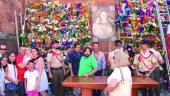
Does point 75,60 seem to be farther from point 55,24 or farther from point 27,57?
point 55,24

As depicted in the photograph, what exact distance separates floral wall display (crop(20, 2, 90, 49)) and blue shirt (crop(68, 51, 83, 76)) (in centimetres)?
245

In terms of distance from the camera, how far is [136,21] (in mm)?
13312

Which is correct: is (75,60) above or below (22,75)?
above

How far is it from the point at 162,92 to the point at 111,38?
2.86m

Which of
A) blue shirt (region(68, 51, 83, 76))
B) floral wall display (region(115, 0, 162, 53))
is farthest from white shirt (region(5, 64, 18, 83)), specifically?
floral wall display (region(115, 0, 162, 53))

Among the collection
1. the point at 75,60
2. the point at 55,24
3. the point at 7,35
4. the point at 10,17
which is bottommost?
the point at 75,60

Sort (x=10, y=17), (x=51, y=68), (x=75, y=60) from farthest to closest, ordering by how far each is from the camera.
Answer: (x=10, y=17) → (x=75, y=60) → (x=51, y=68)

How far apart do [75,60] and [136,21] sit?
3531mm

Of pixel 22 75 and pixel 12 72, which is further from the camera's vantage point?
pixel 22 75

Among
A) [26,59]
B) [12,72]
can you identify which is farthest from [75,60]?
[12,72]

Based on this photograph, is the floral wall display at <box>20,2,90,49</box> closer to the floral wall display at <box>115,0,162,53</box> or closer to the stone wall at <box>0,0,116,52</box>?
the stone wall at <box>0,0,116,52</box>

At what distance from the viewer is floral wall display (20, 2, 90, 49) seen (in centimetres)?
1329

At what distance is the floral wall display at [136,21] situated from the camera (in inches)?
511

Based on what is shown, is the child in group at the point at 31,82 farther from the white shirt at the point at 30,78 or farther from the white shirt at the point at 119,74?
the white shirt at the point at 119,74
